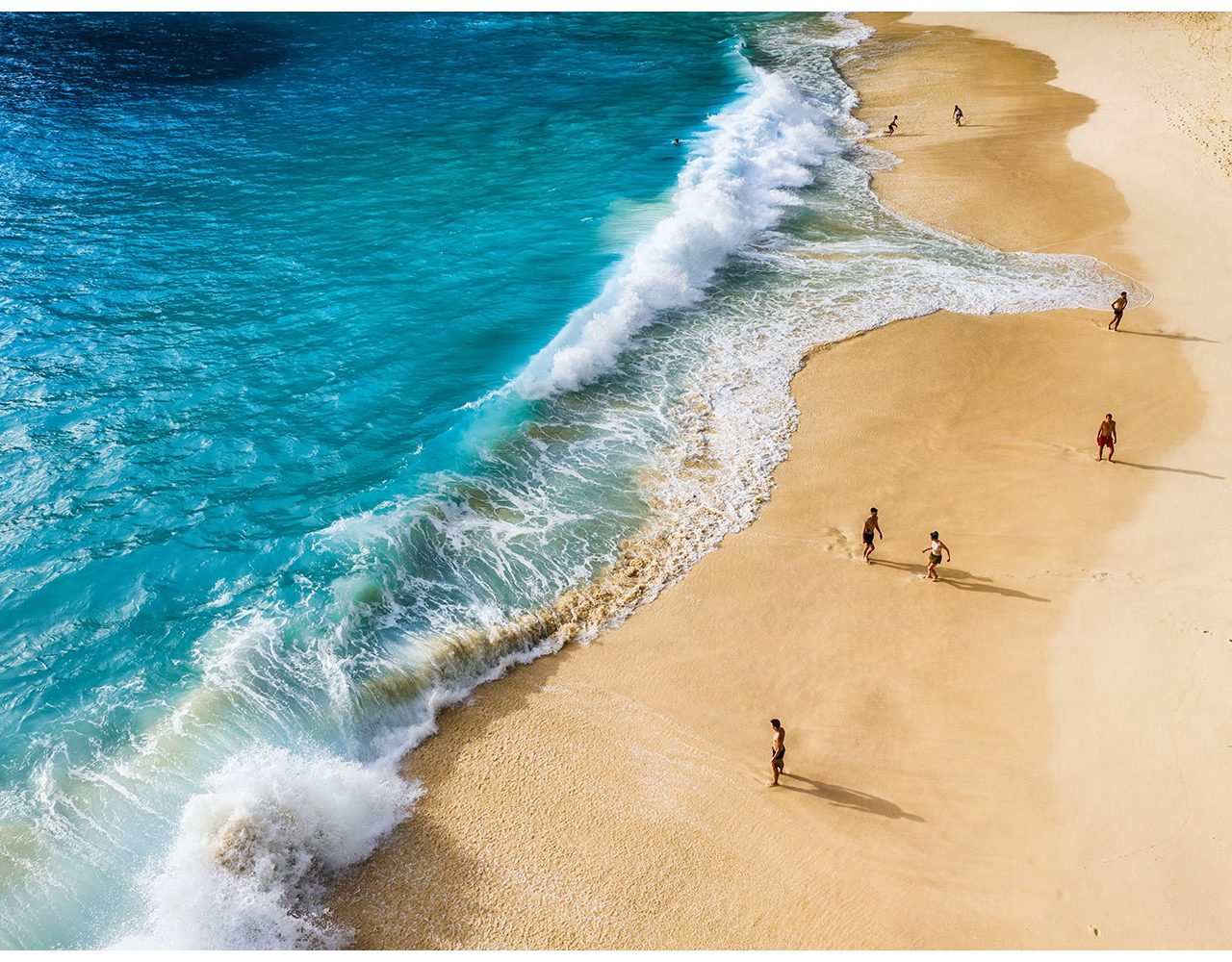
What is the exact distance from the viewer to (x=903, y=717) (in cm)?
1452

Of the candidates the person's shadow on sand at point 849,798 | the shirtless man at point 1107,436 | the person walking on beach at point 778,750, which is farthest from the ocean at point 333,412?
the shirtless man at point 1107,436

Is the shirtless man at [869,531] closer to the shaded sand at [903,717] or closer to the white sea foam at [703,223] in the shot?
the shaded sand at [903,717]

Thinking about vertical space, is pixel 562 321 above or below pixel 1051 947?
above

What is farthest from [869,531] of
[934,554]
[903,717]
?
[903,717]

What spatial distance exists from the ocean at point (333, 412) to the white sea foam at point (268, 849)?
5cm

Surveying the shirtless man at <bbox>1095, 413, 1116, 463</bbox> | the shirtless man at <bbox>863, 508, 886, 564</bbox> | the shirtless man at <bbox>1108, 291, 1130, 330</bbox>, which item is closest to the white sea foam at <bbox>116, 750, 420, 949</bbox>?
the shirtless man at <bbox>863, 508, 886, 564</bbox>

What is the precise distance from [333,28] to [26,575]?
51.3 m

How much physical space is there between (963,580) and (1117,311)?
1295 cm

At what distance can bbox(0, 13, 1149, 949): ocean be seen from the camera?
12891 millimetres

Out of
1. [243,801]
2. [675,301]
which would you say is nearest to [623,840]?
[243,801]

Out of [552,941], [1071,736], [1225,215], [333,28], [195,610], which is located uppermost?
[333,28]

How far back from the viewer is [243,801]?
40.4 ft

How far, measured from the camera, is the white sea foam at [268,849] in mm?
11344

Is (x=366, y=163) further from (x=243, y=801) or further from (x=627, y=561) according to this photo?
(x=243, y=801)
